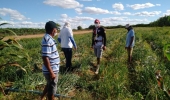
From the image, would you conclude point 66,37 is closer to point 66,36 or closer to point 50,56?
point 66,36

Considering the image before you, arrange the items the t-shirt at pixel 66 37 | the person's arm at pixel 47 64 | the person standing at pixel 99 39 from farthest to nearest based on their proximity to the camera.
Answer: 1. the person standing at pixel 99 39
2. the t-shirt at pixel 66 37
3. the person's arm at pixel 47 64

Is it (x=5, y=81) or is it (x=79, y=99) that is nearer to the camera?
(x=79, y=99)

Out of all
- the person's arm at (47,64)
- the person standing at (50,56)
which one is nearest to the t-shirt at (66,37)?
the person standing at (50,56)

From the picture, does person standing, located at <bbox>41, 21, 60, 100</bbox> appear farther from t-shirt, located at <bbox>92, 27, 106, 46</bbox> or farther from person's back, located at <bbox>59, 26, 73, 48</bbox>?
t-shirt, located at <bbox>92, 27, 106, 46</bbox>

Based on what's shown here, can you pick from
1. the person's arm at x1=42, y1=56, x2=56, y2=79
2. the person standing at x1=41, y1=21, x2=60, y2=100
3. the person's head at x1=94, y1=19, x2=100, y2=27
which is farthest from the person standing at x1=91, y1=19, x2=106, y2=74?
the person's arm at x1=42, y1=56, x2=56, y2=79

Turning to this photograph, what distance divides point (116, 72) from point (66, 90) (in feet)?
5.70

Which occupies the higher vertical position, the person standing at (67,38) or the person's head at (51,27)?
the person's head at (51,27)

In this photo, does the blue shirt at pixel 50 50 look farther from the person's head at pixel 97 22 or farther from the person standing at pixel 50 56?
the person's head at pixel 97 22

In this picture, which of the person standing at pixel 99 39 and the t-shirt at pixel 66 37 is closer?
the t-shirt at pixel 66 37

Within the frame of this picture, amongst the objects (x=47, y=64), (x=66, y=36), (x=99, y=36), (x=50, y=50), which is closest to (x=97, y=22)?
(x=99, y=36)

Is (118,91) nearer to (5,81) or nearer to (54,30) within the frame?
(54,30)

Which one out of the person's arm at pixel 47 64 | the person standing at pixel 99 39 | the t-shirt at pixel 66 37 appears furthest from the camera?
the person standing at pixel 99 39

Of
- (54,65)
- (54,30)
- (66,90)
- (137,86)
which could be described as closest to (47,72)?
(54,65)

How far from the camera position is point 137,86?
5.20m
